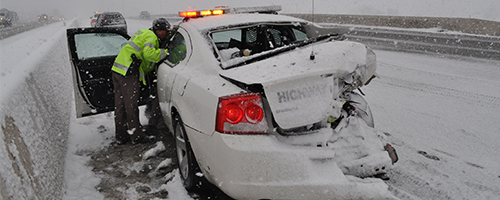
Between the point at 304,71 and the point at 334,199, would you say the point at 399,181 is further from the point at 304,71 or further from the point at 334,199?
the point at 304,71

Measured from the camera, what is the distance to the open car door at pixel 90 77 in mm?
4461

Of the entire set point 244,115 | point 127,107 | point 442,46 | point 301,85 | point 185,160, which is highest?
point 301,85

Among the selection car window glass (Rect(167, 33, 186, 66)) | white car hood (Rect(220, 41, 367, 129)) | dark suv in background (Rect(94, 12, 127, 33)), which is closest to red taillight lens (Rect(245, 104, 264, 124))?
white car hood (Rect(220, 41, 367, 129))

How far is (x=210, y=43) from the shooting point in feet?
10.4

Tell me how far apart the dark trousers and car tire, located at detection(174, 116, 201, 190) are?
1.36m

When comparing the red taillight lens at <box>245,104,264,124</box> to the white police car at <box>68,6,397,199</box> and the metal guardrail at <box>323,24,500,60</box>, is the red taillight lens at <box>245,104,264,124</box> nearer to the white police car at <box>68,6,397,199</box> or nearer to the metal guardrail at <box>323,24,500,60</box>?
the white police car at <box>68,6,397,199</box>

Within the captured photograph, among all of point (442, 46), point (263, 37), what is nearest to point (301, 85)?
point (263, 37)

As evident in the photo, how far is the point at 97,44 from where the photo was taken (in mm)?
5395

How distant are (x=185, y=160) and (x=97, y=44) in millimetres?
3225

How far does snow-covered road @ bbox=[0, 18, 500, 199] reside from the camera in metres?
3.06

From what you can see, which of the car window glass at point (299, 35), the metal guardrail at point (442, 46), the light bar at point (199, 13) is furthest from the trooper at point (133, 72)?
the metal guardrail at point (442, 46)

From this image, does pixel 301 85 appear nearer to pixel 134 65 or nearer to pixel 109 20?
pixel 134 65

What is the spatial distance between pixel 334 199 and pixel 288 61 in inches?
39.9

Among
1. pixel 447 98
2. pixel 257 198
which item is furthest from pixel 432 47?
pixel 257 198
